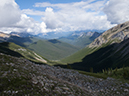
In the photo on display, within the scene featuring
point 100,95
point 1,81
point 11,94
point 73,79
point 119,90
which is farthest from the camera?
point 73,79

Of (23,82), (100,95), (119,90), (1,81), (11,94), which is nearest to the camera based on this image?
(11,94)

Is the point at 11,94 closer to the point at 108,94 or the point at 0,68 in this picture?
the point at 0,68

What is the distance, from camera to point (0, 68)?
22.6 m

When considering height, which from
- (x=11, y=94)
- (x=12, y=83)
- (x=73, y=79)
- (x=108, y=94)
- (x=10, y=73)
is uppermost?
(x=10, y=73)

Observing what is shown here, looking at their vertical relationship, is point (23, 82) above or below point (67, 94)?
above

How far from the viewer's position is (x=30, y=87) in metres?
19.3

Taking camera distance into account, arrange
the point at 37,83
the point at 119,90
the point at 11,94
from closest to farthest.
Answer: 1. the point at 11,94
2. the point at 37,83
3. the point at 119,90

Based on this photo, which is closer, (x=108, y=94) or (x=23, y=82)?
(x=23, y=82)

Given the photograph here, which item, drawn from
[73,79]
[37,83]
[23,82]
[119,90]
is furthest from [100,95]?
[23,82]

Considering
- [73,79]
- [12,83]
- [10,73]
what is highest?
[10,73]

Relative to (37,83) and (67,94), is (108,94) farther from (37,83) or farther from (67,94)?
(37,83)

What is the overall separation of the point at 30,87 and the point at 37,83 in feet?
7.42

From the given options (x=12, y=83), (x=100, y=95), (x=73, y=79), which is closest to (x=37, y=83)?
(x=12, y=83)

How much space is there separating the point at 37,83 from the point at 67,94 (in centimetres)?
735
